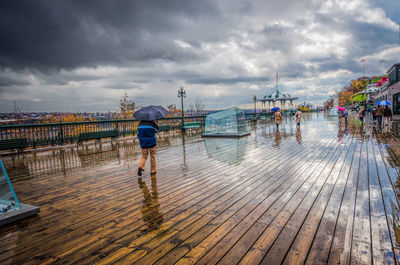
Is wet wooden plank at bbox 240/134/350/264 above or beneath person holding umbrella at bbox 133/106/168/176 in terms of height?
beneath

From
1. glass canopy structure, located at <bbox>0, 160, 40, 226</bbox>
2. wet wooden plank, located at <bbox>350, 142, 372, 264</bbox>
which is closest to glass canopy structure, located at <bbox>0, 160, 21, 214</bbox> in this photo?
glass canopy structure, located at <bbox>0, 160, 40, 226</bbox>

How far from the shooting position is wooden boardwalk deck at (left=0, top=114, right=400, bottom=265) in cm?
262

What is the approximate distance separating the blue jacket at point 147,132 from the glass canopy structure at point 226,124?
829 cm

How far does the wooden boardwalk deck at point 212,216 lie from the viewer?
2.62 metres

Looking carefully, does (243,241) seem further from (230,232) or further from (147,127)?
(147,127)

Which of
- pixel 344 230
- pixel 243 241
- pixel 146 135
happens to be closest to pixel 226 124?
pixel 146 135

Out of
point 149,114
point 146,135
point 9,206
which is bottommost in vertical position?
point 9,206

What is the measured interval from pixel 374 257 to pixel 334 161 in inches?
202

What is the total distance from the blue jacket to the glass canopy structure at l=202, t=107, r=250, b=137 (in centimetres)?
829

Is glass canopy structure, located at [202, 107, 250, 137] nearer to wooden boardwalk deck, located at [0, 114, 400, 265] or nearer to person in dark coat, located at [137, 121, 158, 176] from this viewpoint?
wooden boardwalk deck, located at [0, 114, 400, 265]

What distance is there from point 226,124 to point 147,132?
28.9 ft

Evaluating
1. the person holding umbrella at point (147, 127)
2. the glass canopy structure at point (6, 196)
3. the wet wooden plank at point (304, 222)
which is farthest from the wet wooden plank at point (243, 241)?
the person holding umbrella at point (147, 127)

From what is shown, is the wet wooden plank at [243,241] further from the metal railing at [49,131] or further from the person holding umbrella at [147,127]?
the metal railing at [49,131]

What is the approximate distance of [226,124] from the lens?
14.2 meters
